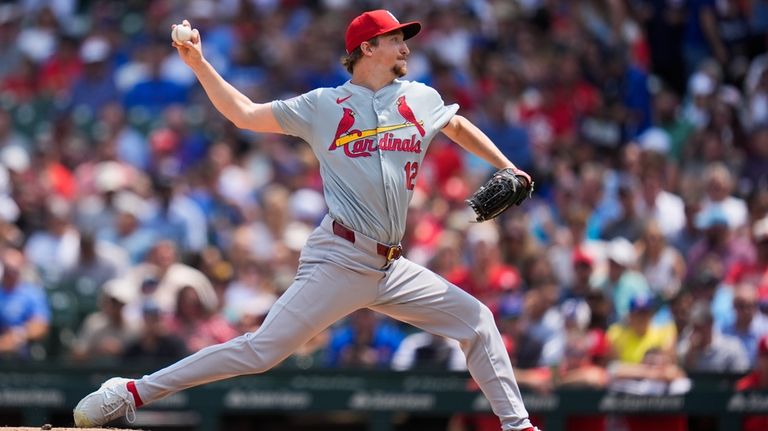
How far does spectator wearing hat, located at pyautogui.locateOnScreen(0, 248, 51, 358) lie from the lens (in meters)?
10.1

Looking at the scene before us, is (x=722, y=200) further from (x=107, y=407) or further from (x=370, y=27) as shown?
(x=107, y=407)

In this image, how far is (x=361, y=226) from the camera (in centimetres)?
577

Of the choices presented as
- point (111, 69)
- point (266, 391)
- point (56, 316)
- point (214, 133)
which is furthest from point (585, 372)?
point (111, 69)

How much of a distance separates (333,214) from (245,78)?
27.0ft

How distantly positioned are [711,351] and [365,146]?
380cm

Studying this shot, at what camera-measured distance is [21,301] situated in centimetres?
1040

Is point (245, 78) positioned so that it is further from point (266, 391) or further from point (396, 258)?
point (396, 258)

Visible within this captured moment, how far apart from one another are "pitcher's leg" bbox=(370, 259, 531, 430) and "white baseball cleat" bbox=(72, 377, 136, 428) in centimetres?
118

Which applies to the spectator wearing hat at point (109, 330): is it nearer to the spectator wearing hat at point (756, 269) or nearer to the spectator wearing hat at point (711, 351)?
the spectator wearing hat at point (711, 351)

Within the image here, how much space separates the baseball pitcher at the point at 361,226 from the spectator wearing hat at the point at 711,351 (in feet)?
9.84

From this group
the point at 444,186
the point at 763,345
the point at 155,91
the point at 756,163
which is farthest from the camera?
the point at 155,91

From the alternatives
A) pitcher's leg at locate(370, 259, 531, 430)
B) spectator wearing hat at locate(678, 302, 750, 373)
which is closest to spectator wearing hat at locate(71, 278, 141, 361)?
spectator wearing hat at locate(678, 302, 750, 373)

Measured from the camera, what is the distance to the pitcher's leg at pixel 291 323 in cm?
576

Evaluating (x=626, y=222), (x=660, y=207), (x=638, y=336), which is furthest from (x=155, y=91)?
(x=638, y=336)
